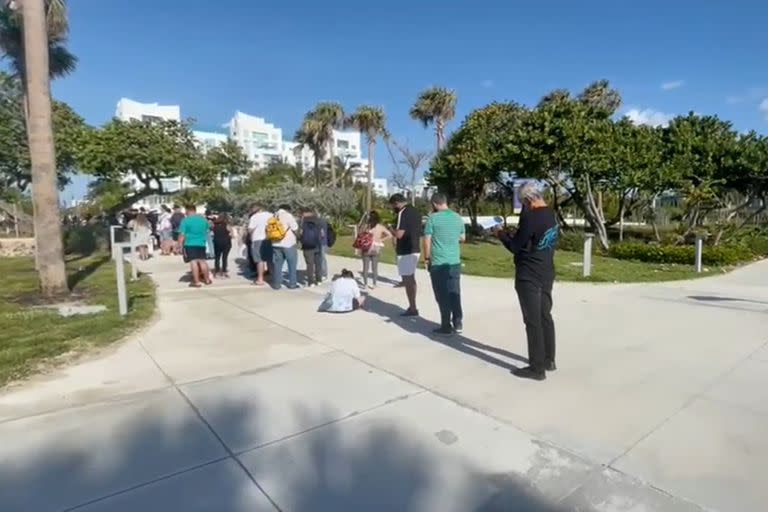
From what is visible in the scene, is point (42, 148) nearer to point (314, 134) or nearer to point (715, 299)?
point (715, 299)

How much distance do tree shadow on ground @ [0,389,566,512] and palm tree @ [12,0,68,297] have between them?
5.33 meters

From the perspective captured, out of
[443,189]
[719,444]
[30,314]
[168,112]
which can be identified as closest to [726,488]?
[719,444]

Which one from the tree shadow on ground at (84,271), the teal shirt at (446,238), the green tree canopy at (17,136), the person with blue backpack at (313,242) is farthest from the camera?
the green tree canopy at (17,136)

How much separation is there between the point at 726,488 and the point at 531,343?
1656 mm

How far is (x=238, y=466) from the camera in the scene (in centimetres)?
268

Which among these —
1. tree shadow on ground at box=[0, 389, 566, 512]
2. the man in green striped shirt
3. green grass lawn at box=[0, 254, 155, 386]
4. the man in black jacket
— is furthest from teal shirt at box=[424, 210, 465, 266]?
green grass lawn at box=[0, 254, 155, 386]

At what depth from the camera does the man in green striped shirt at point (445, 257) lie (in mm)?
5250

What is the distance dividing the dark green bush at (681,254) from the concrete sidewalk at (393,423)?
319 inches

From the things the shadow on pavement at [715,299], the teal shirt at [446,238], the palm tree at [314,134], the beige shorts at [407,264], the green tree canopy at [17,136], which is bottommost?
the shadow on pavement at [715,299]

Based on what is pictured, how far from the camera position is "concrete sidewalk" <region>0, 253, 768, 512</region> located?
2.45 metres

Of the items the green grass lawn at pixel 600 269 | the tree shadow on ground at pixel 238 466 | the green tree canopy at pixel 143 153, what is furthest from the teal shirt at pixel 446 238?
the green tree canopy at pixel 143 153

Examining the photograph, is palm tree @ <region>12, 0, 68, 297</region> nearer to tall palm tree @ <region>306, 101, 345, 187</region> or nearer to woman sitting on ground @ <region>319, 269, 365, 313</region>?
woman sitting on ground @ <region>319, 269, 365, 313</region>

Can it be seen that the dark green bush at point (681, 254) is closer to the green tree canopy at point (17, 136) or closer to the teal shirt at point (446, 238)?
the teal shirt at point (446, 238)

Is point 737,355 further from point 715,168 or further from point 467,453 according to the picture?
point 715,168
